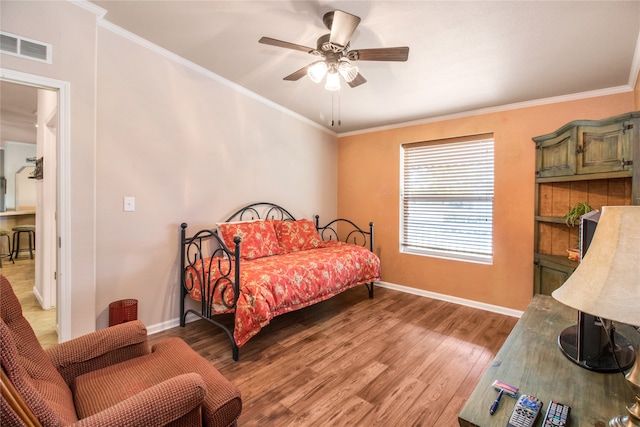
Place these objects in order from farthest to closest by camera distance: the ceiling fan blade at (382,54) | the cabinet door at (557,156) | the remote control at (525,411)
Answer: the cabinet door at (557,156), the ceiling fan blade at (382,54), the remote control at (525,411)

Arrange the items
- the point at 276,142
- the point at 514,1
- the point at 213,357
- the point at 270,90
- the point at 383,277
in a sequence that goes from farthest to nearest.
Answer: the point at 383,277 < the point at 276,142 < the point at 270,90 < the point at 213,357 < the point at 514,1

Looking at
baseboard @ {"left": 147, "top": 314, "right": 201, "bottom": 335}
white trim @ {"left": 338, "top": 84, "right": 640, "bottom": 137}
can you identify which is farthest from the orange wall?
baseboard @ {"left": 147, "top": 314, "right": 201, "bottom": 335}

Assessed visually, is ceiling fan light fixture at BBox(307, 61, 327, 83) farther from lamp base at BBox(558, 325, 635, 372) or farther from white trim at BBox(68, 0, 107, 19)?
lamp base at BBox(558, 325, 635, 372)

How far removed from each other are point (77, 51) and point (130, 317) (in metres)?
2.05

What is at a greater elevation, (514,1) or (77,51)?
(514,1)

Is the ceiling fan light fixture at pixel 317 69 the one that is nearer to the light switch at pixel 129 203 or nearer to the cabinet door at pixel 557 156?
the light switch at pixel 129 203

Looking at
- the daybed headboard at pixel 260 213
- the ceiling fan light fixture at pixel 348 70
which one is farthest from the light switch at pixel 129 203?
the ceiling fan light fixture at pixel 348 70

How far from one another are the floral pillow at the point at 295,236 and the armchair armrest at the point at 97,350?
80.1 inches

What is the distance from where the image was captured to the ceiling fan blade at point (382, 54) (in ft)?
5.91

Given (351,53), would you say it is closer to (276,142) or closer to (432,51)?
(432,51)

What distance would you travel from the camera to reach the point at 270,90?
3236 millimetres

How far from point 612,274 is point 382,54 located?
1.71m

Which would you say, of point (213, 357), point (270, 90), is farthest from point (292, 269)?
point (270, 90)

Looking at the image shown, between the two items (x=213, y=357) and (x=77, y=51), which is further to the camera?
(x=213, y=357)
